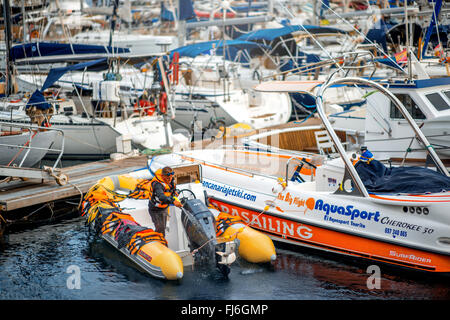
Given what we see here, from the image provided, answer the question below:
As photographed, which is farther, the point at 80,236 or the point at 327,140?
the point at 327,140

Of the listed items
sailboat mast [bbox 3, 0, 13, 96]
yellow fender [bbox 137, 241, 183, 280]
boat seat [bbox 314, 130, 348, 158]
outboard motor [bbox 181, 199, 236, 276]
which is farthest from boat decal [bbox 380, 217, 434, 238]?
sailboat mast [bbox 3, 0, 13, 96]

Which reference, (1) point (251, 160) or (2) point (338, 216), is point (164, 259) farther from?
(1) point (251, 160)

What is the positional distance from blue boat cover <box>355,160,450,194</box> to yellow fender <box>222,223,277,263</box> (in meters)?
1.95

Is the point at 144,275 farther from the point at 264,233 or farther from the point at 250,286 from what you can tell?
the point at 264,233

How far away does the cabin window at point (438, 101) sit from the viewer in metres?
10.6

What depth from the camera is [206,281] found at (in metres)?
8.32

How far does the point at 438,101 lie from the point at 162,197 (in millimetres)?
6070

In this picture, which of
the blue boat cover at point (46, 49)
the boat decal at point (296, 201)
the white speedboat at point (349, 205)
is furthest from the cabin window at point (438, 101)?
the blue boat cover at point (46, 49)

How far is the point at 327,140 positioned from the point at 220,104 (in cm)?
766

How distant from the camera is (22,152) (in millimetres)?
13672

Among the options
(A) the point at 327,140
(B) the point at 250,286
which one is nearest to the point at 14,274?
(B) the point at 250,286

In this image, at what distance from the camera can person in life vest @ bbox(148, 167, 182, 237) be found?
29.4 ft

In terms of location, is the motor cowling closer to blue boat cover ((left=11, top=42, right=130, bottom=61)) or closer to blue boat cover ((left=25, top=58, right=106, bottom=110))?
blue boat cover ((left=25, top=58, right=106, bottom=110))

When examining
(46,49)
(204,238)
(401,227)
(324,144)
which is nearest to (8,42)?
(46,49)
